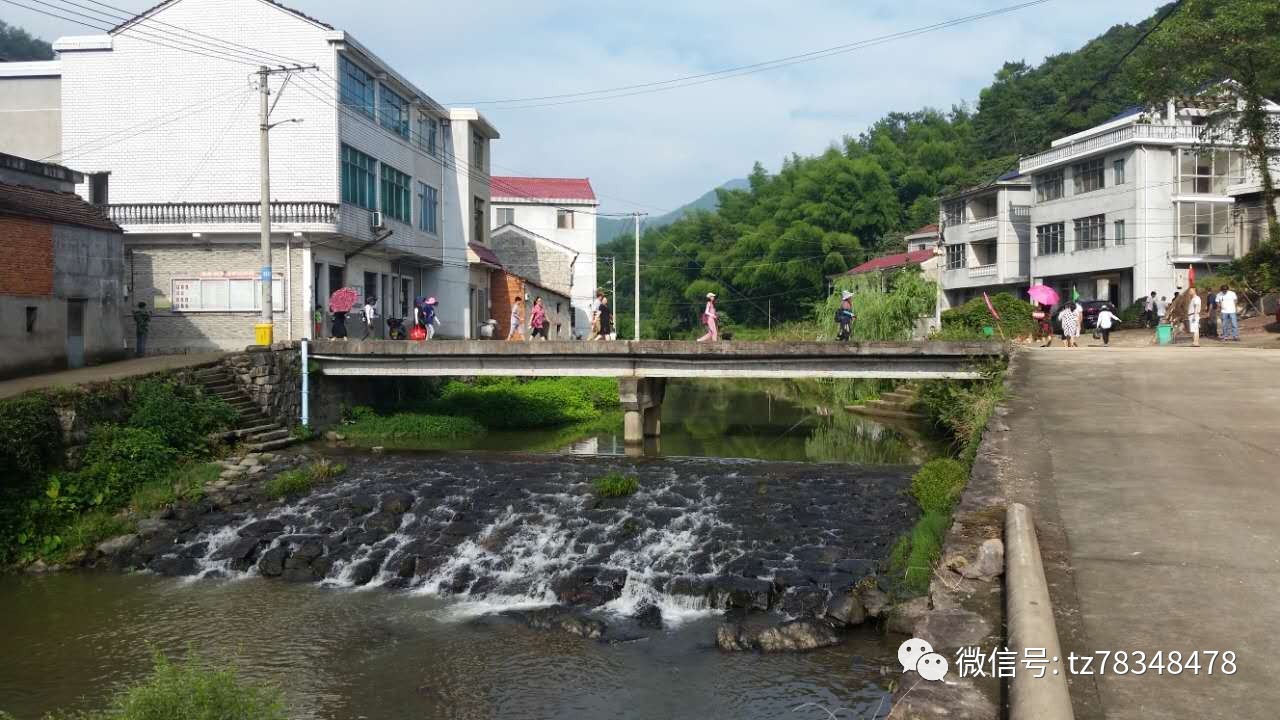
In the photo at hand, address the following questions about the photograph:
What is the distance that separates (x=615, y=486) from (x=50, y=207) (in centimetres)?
1676

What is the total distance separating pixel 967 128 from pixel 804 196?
1900 centimetres

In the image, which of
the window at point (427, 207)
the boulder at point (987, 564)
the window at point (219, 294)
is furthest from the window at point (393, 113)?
the boulder at point (987, 564)

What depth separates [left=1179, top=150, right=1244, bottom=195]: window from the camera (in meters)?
45.1

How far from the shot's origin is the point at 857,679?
35.5 ft

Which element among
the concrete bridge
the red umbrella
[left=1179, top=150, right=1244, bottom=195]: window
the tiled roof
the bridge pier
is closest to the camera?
the tiled roof

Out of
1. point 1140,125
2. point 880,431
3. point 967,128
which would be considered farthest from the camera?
point 967,128

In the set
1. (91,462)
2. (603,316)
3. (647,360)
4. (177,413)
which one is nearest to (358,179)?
(603,316)

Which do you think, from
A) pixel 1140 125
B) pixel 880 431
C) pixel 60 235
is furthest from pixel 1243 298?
pixel 60 235

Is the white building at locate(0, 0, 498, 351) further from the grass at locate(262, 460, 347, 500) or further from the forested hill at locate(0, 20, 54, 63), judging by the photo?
the forested hill at locate(0, 20, 54, 63)

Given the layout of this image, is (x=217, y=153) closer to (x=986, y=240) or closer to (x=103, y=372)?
(x=103, y=372)

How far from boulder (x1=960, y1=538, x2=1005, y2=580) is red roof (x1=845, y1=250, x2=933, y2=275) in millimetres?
Answer: 56136

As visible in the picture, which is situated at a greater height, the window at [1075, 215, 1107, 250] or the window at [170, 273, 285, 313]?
the window at [1075, 215, 1107, 250]

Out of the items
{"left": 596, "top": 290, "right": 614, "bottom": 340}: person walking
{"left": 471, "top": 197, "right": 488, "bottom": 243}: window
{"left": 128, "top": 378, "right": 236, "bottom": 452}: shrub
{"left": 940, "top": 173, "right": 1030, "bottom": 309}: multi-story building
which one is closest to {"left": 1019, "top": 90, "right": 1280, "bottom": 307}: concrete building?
{"left": 940, "top": 173, "right": 1030, "bottom": 309}: multi-story building

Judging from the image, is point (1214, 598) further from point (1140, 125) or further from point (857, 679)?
point (1140, 125)
